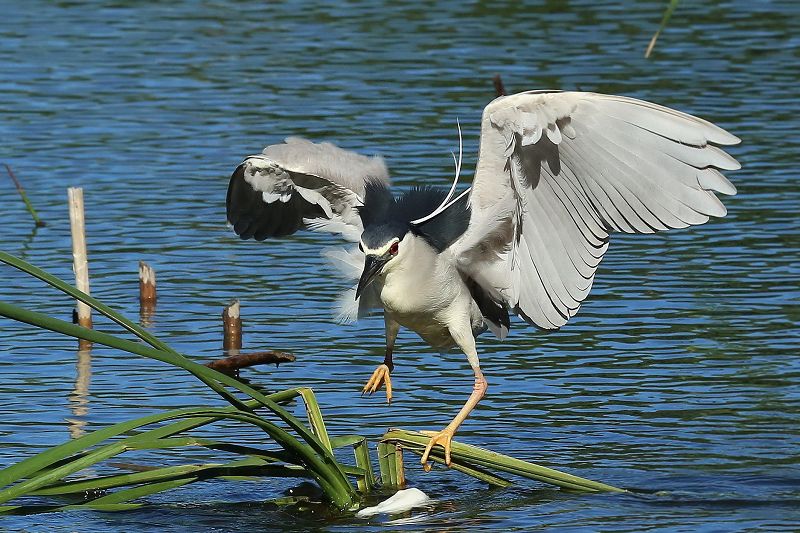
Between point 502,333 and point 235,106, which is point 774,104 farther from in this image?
point 502,333

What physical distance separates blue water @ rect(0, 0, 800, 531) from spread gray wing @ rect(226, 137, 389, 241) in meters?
1.29

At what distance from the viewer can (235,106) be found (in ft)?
57.9

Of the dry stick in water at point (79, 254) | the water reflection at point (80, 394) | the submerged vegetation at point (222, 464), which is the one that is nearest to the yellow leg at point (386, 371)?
the submerged vegetation at point (222, 464)

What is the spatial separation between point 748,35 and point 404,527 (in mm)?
14313

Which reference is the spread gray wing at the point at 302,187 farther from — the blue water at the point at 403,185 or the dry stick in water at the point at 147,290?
the dry stick in water at the point at 147,290

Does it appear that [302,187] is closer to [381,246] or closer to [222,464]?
[381,246]

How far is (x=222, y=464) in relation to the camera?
740 centimetres

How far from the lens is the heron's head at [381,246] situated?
7477mm

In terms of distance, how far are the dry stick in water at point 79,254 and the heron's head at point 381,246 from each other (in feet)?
12.3

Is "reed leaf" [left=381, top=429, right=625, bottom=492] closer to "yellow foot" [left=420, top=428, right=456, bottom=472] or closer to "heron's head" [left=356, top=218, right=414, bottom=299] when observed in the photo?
"yellow foot" [left=420, top=428, right=456, bottom=472]

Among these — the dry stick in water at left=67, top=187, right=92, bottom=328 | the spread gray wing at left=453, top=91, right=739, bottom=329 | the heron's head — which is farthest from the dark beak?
the dry stick in water at left=67, top=187, right=92, bottom=328

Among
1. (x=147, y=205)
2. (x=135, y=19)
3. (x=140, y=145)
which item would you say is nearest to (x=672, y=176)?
(x=147, y=205)

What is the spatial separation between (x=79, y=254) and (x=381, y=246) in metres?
3.93

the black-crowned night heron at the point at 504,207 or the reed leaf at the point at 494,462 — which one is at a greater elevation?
the black-crowned night heron at the point at 504,207
